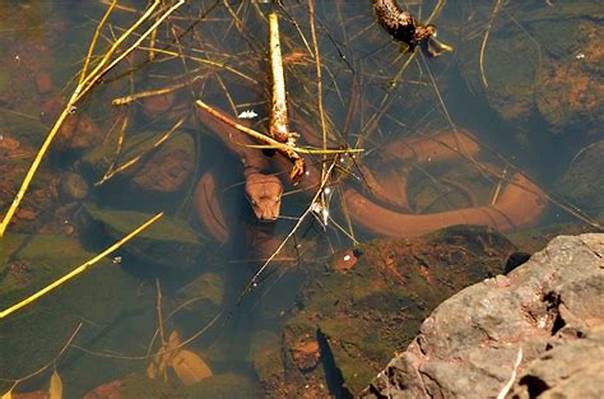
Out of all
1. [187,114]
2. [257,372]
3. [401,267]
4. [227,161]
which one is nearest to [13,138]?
[187,114]

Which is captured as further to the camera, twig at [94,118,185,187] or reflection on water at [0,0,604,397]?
twig at [94,118,185,187]

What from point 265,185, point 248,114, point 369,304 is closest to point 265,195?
point 265,185

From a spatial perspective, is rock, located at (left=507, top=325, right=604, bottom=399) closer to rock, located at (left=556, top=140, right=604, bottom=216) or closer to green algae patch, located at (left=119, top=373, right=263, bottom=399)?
green algae patch, located at (left=119, top=373, right=263, bottom=399)

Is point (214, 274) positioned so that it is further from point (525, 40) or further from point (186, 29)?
point (525, 40)

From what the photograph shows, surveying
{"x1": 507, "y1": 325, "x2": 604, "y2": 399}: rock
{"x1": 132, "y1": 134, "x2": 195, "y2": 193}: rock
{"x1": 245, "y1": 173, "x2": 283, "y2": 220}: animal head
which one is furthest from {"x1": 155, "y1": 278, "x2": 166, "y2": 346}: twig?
{"x1": 507, "y1": 325, "x2": 604, "y2": 399}: rock

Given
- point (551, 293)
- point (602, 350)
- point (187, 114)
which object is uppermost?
point (602, 350)

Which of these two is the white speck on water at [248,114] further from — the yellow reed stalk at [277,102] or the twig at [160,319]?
the twig at [160,319]
